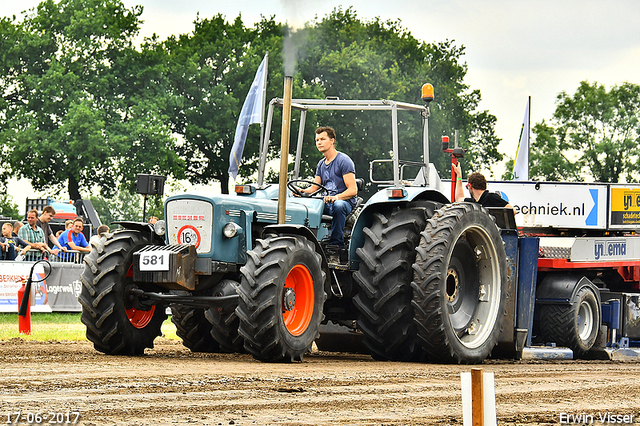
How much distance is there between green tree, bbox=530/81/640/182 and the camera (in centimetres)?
5306

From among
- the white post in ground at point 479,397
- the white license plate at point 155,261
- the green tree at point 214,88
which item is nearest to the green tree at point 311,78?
the green tree at point 214,88

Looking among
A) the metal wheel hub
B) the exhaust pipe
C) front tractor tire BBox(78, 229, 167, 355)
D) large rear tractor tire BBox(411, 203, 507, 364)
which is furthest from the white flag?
the metal wheel hub

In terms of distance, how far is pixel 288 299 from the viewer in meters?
7.73

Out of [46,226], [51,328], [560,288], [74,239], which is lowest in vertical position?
[51,328]

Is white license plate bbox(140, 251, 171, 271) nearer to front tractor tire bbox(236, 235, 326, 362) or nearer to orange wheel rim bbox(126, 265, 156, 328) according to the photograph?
orange wheel rim bbox(126, 265, 156, 328)

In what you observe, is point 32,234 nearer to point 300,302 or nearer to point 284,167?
point 284,167

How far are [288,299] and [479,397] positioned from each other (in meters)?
4.05

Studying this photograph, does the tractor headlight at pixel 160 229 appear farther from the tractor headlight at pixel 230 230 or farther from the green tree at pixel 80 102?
the green tree at pixel 80 102

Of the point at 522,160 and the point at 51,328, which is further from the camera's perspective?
the point at 522,160

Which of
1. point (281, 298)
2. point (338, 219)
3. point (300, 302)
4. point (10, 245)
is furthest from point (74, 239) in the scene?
point (281, 298)

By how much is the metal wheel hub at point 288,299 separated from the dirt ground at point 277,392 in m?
0.49

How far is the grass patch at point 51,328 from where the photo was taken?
12.1 m

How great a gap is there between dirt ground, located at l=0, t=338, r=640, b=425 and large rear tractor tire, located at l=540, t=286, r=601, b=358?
96.1 inches

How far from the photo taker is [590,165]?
176ft
